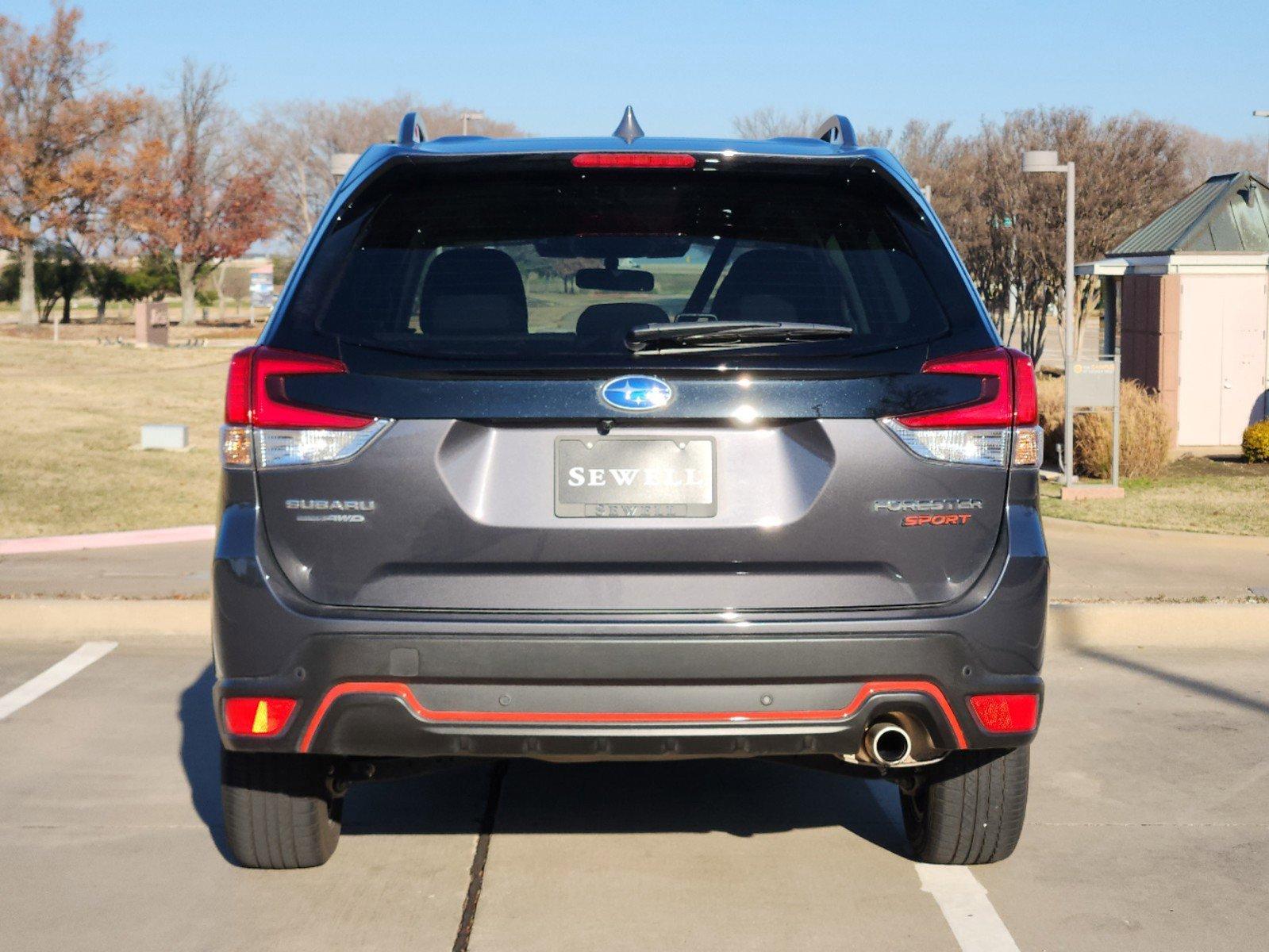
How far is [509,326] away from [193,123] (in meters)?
67.9

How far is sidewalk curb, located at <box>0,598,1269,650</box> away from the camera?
25.5 feet

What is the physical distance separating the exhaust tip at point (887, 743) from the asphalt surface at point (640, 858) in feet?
1.76

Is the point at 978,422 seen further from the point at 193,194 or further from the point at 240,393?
the point at 193,194

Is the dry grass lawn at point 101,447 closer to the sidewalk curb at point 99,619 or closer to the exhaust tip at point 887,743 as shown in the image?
the sidewalk curb at point 99,619

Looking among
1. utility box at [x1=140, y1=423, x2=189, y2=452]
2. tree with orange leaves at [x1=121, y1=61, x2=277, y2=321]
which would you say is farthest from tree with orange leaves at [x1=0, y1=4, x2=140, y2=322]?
utility box at [x1=140, y1=423, x2=189, y2=452]

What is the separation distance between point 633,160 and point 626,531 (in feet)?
3.10

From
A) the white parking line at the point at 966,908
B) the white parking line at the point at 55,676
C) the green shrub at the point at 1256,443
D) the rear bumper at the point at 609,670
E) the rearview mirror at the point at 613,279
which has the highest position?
the rearview mirror at the point at 613,279

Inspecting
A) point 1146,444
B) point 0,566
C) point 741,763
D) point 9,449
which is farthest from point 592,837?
point 9,449

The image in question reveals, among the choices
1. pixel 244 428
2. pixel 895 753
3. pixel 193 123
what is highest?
pixel 193 123

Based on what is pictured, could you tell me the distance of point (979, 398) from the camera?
3617 millimetres

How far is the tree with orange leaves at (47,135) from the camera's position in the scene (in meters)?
54.5

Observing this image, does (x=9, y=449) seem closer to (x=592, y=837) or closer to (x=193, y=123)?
(x=592, y=837)

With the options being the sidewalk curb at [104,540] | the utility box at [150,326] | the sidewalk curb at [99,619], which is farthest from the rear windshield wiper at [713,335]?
the utility box at [150,326]

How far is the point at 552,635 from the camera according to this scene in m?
3.49
